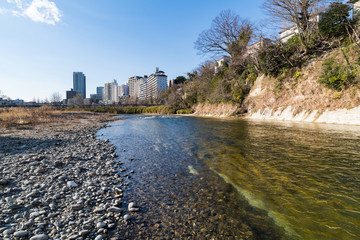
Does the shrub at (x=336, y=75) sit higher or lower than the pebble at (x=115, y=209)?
higher

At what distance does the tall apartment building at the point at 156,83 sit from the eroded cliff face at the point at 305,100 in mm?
145108

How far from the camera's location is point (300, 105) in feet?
65.3

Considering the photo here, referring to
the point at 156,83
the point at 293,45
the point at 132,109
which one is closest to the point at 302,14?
the point at 293,45

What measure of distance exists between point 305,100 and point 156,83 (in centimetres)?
16164

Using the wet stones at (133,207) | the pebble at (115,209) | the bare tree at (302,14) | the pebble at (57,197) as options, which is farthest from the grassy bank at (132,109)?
the pebble at (115,209)

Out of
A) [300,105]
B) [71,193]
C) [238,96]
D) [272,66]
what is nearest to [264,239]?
[71,193]

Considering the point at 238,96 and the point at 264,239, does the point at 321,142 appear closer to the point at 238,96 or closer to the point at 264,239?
the point at 264,239

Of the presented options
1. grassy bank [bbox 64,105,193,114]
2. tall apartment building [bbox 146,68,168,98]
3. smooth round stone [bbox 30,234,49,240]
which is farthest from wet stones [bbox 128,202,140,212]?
tall apartment building [bbox 146,68,168,98]

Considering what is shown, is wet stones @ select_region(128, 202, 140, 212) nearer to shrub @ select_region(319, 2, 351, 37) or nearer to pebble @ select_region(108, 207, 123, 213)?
pebble @ select_region(108, 207, 123, 213)

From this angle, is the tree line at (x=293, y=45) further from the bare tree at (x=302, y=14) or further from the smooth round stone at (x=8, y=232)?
the smooth round stone at (x=8, y=232)

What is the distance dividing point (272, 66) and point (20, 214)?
99.7 feet

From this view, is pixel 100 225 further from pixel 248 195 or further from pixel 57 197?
pixel 248 195

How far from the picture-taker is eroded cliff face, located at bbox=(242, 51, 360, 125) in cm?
1509

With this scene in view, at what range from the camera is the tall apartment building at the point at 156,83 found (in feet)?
562
